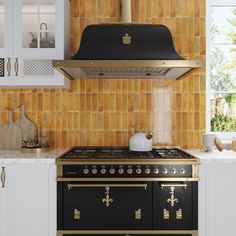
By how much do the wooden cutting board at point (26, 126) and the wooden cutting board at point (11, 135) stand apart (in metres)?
0.04

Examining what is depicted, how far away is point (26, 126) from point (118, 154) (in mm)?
922

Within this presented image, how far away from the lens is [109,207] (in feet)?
8.20

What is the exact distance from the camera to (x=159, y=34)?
8.86 feet

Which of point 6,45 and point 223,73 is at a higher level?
point 6,45

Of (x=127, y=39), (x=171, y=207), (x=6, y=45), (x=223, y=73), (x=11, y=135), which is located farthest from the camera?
(x=223, y=73)

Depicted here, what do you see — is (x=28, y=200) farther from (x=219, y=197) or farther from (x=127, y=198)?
(x=219, y=197)

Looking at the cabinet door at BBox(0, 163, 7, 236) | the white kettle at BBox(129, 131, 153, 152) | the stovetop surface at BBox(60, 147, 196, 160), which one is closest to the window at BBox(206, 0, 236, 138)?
the stovetop surface at BBox(60, 147, 196, 160)

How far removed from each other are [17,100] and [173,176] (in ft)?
5.11

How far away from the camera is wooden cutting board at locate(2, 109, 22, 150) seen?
10.2 feet

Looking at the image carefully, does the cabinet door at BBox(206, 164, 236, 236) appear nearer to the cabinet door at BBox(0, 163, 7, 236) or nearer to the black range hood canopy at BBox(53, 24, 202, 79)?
the black range hood canopy at BBox(53, 24, 202, 79)

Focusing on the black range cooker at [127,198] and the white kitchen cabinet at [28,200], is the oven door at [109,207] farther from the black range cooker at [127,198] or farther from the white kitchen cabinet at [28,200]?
the white kitchen cabinet at [28,200]

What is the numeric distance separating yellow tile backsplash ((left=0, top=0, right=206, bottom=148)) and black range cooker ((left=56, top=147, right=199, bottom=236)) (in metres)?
0.69


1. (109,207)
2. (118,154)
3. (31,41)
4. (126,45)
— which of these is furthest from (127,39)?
(109,207)

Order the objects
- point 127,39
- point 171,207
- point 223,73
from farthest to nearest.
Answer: point 223,73 → point 127,39 → point 171,207
